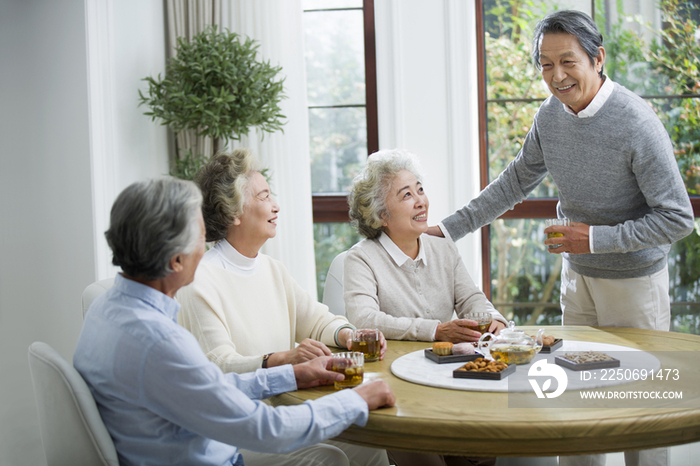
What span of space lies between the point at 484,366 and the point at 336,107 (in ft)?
8.52

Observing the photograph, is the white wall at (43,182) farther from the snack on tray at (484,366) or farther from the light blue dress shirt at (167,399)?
the snack on tray at (484,366)

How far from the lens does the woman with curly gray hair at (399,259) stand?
2078 mm

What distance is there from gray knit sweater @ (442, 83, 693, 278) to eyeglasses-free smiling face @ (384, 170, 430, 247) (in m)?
0.55

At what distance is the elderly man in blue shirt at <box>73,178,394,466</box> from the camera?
104 cm

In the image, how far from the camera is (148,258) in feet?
3.53

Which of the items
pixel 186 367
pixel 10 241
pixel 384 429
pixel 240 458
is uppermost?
pixel 10 241

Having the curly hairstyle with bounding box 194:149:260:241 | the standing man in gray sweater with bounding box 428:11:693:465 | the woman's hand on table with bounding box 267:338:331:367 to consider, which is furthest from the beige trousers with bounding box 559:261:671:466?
the curly hairstyle with bounding box 194:149:260:241

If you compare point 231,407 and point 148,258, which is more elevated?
point 148,258

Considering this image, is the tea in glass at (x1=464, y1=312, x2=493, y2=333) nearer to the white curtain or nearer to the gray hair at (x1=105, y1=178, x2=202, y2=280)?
the gray hair at (x1=105, y1=178, x2=202, y2=280)

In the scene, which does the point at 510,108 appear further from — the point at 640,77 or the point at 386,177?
the point at 386,177

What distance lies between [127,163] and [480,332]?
81.1 inches

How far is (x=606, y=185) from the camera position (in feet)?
6.79

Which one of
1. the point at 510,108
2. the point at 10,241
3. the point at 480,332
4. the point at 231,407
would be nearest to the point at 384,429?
the point at 231,407

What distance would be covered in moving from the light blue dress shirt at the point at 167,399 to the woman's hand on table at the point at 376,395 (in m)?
0.02
